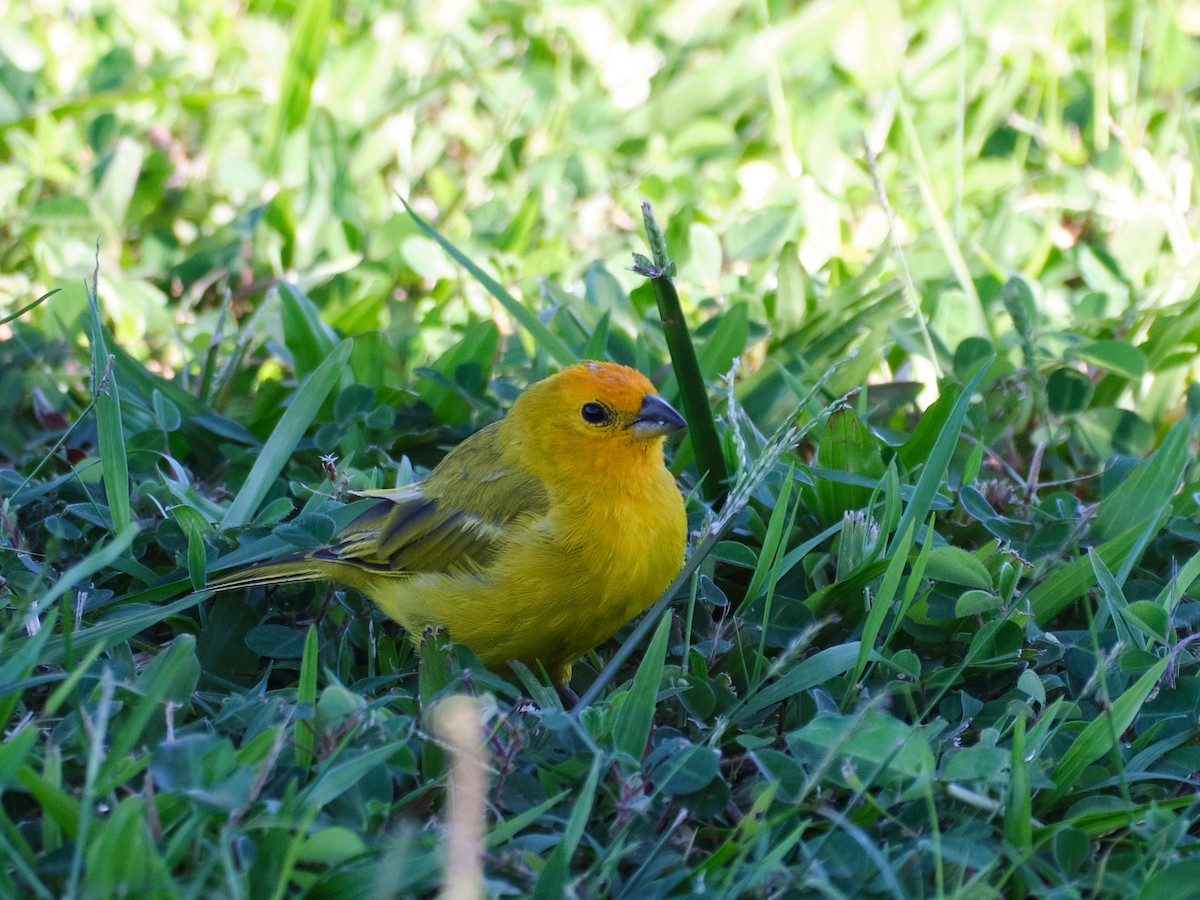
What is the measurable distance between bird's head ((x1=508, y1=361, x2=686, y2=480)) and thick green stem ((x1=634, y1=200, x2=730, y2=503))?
0.29 ft

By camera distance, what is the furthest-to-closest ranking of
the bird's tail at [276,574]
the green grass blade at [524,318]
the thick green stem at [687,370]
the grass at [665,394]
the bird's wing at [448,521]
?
the green grass blade at [524,318] < the bird's wing at [448,521] < the bird's tail at [276,574] < the thick green stem at [687,370] < the grass at [665,394]

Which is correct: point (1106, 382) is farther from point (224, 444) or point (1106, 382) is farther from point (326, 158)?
point (326, 158)

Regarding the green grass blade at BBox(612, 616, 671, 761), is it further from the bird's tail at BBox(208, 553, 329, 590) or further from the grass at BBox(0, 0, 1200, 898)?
the bird's tail at BBox(208, 553, 329, 590)

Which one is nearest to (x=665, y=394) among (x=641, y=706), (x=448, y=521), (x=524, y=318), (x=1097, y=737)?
(x=524, y=318)

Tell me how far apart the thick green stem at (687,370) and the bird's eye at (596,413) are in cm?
18

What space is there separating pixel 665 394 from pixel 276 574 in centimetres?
124

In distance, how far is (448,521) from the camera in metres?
3.01

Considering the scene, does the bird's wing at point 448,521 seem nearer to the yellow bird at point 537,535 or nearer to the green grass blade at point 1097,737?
the yellow bird at point 537,535

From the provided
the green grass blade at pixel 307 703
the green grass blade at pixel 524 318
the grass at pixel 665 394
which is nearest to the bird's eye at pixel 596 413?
the grass at pixel 665 394

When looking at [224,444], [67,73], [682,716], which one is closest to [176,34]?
[67,73]

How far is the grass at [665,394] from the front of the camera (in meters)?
2.11

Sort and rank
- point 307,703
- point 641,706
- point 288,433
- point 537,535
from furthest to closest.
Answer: point 288,433 → point 537,535 → point 641,706 → point 307,703

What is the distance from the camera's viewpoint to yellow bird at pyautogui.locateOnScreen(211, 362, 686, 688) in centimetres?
274

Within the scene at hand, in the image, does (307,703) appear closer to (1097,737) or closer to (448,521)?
(448,521)
